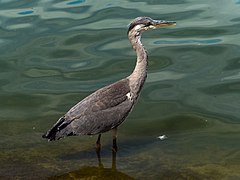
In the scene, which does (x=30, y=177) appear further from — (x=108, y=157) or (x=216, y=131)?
(x=216, y=131)

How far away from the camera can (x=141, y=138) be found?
9617mm

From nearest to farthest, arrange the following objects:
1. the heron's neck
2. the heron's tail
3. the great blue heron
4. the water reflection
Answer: the water reflection
the heron's tail
the great blue heron
the heron's neck

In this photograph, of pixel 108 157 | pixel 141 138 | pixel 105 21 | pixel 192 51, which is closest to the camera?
pixel 108 157

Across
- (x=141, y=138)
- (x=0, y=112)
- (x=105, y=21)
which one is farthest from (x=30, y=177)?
(x=105, y=21)

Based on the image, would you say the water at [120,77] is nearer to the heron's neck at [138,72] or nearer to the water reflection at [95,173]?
the water reflection at [95,173]

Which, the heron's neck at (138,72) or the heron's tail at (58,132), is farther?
the heron's neck at (138,72)

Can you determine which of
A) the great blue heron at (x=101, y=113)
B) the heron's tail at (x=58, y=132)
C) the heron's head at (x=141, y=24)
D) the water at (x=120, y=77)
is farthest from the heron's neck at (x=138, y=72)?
the heron's tail at (x=58, y=132)

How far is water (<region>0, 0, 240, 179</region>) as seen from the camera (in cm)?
873

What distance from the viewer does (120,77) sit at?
11.9m

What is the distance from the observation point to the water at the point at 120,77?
8.73 m

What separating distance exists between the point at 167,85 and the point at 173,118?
1282 millimetres

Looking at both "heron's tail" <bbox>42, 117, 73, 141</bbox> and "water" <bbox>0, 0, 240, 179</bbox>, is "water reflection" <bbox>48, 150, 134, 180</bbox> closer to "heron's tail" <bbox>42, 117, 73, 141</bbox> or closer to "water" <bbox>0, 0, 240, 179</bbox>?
"water" <bbox>0, 0, 240, 179</bbox>

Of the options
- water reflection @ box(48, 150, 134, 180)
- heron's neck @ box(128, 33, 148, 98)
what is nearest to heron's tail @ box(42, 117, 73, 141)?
water reflection @ box(48, 150, 134, 180)

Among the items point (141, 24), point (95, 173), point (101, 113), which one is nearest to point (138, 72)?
point (141, 24)
